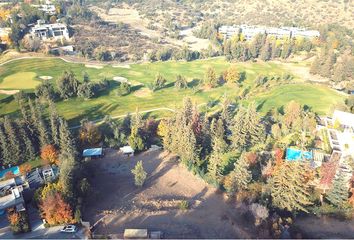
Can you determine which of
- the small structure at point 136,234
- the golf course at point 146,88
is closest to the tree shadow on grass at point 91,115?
the golf course at point 146,88

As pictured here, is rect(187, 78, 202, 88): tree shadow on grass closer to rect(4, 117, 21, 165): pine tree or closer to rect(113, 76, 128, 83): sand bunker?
rect(113, 76, 128, 83): sand bunker

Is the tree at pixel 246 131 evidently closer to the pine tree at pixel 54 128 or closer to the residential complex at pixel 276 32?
the pine tree at pixel 54 128

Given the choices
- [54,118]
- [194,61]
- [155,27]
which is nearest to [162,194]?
[54,118]

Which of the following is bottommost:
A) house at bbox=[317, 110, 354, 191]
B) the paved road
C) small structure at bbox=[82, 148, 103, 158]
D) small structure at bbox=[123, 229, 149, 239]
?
the paved road

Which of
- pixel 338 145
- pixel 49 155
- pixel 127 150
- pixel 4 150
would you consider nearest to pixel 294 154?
pixel 338 145

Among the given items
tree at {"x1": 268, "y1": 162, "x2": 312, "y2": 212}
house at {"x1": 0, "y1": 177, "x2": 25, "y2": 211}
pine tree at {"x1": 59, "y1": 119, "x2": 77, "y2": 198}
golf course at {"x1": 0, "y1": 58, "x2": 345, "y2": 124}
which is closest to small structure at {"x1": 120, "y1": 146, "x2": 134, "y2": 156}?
pine tree at {"x1": 59, "y1": 119, "x2": 77, "y2": 198}
